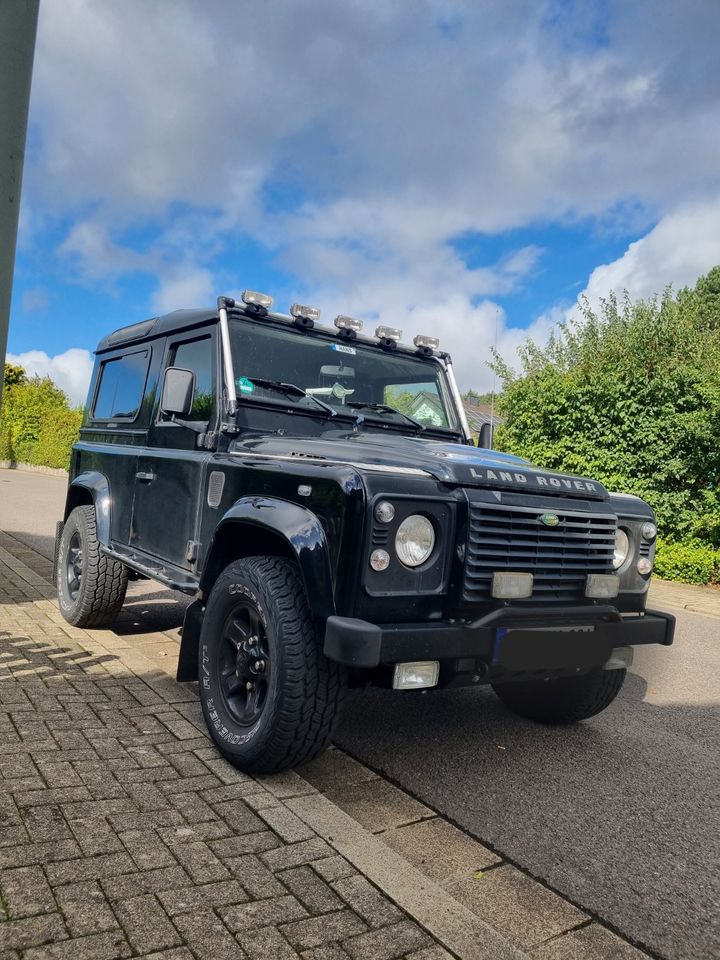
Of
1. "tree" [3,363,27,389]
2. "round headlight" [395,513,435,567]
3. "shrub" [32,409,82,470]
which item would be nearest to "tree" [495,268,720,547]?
"round headlight" [395,513,435,567]

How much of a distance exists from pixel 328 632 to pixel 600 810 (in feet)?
5.19

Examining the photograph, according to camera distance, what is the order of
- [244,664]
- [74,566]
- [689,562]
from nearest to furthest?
[244,664] < [74,566] < [689,562]

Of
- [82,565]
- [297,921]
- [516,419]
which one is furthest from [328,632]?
[516,419]

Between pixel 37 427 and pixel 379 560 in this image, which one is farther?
pixel 37 427

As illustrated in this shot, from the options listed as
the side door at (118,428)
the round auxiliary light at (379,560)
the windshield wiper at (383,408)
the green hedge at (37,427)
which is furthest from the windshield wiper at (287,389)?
the green hedge at (37,427)

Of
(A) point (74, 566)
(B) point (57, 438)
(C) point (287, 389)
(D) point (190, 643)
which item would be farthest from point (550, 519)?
(B) point (57, 438)

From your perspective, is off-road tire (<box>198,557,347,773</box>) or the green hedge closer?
off-road tire (<box>198,557,347,773</box>)

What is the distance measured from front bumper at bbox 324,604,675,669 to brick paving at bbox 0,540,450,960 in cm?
72

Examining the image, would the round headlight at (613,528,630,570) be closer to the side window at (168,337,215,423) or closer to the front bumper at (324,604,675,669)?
the front bumper at (324,604,675,669)

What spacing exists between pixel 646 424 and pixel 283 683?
1009 cm

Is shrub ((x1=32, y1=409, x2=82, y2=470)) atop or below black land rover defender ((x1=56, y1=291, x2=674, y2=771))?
atop

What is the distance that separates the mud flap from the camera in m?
3.89

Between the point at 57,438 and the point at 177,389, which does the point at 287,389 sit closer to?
the point at 177,389

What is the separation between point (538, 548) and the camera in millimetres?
3406
